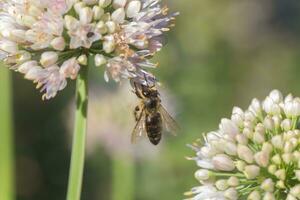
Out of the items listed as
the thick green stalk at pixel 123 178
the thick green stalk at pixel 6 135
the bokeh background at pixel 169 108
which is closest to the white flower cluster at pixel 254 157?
the thick green stalk at pixel 6 135

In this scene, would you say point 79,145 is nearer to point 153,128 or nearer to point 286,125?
point 286,125

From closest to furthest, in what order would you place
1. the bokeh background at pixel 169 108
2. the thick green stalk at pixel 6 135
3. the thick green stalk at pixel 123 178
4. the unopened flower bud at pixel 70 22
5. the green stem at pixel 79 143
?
the green stem at pixel 79 143, the unopened flower bud at pixel 70 22, the thick green stalk at pixel 6 135, the thick green stalk at pixel 123 178, the bokeh background at pixel 169 108

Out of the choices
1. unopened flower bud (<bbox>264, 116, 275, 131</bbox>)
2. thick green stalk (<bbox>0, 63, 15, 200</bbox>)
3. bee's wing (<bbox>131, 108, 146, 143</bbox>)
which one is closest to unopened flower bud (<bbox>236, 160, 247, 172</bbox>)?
unopened flower bud (<bbox>264, 116, 275, 131</bbox>)

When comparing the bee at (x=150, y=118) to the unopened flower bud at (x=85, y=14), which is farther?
the bee at (x=150, y=118)

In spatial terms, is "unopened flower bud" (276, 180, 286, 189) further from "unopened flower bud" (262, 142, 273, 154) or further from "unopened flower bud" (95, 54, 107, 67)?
"unopened flower bud" (95, 54, 107, 67)

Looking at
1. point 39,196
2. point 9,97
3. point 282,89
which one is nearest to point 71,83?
point 39,196

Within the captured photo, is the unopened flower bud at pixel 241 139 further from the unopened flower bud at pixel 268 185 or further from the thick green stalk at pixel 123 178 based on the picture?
the thick green stalk at pixel 123 178

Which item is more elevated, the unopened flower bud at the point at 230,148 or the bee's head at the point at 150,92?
the bee's head at the point at 150,92
